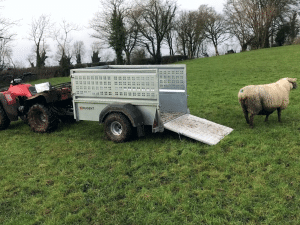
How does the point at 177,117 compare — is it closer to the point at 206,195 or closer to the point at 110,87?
the point at 110,87

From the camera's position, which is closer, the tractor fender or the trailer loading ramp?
the trailer loading ramp

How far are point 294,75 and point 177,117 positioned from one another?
38.3 ft

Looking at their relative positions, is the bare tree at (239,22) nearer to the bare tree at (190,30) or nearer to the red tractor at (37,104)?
the bare tree at (190,30)

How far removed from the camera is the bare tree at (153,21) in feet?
137

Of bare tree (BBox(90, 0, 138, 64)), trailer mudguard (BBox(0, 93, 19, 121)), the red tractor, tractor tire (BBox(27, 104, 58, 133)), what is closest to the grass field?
tractor tire (BBox(27, 104, 58, 133))

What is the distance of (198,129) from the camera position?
6.21 meters

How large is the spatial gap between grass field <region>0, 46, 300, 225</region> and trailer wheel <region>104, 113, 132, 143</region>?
186mm

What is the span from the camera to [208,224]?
10.9 ft

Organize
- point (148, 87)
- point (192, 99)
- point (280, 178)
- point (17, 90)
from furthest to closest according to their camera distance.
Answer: point (192, 99), point (17, 90), point (148, 87), point (280, 178)

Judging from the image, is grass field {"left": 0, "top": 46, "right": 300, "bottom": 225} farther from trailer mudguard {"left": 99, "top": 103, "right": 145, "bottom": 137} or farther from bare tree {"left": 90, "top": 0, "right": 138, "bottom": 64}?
bare tree {"left": 90, "top": 0, "right": 138, "bottom": 64}

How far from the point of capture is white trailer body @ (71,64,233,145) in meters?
5.87

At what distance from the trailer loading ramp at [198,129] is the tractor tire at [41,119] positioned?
10.8ft

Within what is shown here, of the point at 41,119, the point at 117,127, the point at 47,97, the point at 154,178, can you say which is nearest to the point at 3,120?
the point at 41,119

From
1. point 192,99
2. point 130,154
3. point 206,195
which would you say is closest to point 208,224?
point 206,195
